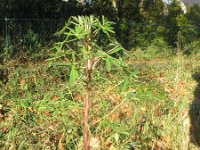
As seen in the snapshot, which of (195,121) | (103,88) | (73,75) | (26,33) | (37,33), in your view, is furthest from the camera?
(37,33)

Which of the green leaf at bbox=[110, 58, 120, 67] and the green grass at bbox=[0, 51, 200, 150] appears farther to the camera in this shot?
the green grass at bbox=[0, 51, 200, 150]

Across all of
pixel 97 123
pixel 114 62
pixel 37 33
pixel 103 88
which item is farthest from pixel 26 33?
pixel 114 62

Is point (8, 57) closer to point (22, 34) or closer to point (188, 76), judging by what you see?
point (22, 34)

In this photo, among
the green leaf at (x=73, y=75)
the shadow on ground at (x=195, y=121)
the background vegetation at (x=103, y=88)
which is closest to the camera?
the green leaf at (x=73, y=75)

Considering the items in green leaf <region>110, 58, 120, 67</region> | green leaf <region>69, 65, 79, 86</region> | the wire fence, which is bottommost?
the wire fence

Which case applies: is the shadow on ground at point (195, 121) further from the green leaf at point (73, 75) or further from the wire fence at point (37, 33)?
the wire fence at point (37, 33)

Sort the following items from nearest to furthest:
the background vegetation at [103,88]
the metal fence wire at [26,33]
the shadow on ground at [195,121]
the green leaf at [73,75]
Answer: the green leaf at [73,75] → the background vegetation at [103,88] → the shadow on ground at [195,121] → the metal fence wire at [26,33]

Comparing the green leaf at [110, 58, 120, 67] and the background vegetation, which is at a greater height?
the green leaf at [110, 58, 120, 67]

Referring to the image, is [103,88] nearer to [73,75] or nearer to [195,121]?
[195,121]

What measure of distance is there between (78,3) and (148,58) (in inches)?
94.6

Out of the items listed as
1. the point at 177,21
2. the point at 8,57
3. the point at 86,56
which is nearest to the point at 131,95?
the point at 86,56

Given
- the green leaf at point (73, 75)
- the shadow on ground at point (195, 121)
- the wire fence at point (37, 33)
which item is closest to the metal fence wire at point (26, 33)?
the wire fence at point (37, 33)

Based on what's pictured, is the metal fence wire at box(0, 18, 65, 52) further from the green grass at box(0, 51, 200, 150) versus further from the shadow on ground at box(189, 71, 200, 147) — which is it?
the shadow on ground at box(189, 71, 200, 147)

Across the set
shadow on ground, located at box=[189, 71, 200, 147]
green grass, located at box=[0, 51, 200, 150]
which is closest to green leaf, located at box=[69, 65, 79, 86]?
green grass, located at box=[0, 51, 200, 150]
